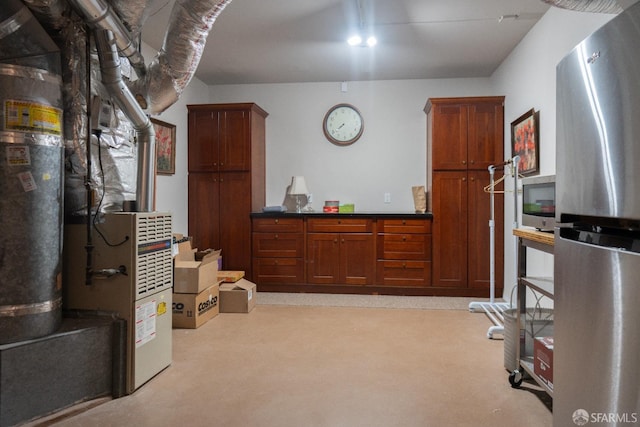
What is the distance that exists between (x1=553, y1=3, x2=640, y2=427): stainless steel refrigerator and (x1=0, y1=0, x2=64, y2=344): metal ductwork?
2.18 meters

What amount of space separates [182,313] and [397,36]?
10.1ft

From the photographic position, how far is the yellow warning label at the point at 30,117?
179cm

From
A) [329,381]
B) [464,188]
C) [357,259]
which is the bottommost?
[329,381]

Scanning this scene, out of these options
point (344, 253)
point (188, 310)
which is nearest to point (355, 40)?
point (344, 253)

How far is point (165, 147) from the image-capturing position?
4.07 m

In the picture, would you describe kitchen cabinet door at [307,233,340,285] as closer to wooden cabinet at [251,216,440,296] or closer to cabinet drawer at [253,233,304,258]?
wooden cabinet at [251,216,440,296]

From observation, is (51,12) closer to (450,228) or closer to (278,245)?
(278,245)

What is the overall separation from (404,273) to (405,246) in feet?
0.99

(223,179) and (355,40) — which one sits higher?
(355,40)

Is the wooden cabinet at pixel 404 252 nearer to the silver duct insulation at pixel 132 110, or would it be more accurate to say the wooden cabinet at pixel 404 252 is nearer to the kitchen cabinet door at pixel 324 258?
the kitchen cabinet door at pixel 324 258

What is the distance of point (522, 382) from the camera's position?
7.29ft

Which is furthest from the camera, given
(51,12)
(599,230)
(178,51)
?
(178,51)

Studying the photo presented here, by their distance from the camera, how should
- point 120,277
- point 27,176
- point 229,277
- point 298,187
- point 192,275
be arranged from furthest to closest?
point 298,187, point 229,277, point 192,275, point 120,277, point 27,176

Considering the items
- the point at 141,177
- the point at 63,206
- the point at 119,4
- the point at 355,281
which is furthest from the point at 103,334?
the point at 355,281
